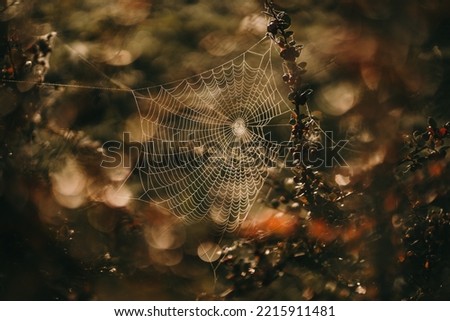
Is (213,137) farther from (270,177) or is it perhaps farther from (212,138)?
(270,177)

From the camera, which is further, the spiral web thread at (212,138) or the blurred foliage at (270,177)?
the spiral web thread at (212,138)

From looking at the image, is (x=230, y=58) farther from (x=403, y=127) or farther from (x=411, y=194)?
(x=411, y=194)

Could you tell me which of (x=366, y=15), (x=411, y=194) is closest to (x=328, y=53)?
(x=366, y=15)

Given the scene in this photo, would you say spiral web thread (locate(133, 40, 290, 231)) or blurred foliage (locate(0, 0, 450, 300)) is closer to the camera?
blurred foliage (locate(0, 0, 450, 300))

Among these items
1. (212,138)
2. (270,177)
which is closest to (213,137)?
(212,138)
